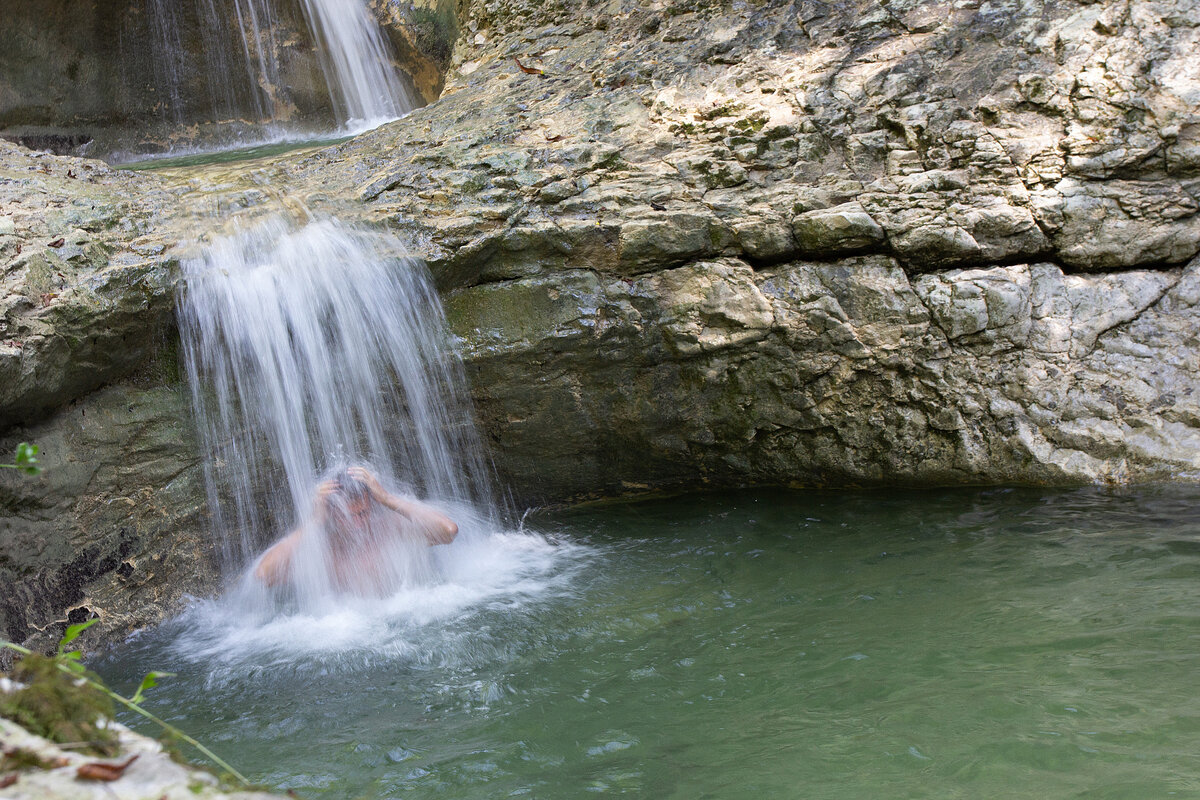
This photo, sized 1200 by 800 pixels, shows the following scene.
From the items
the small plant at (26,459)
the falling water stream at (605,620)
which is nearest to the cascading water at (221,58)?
the falling water stream at (605,620)

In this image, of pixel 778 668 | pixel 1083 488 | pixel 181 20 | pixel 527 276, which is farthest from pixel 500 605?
pixel 181 20

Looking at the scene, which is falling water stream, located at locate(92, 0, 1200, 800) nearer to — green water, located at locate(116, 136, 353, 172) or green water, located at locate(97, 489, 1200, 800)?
green water, located at locate(97, 489, 1200, 800)

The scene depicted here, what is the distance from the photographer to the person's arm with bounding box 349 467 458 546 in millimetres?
4441

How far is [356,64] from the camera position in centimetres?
879

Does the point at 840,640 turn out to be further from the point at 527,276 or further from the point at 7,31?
the point at 7,31

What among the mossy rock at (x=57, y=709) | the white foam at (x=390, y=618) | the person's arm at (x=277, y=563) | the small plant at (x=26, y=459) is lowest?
the white foam at (x=390, y=618)

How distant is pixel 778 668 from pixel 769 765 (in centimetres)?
63

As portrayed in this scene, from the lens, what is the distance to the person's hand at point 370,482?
4430 mm

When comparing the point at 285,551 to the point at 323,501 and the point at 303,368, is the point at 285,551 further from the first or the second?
the point at 303,368

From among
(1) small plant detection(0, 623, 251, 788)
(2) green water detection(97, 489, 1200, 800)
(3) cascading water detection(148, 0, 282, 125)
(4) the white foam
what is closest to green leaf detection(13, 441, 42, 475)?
(1) small plant detection(0, 623, 251, 788)

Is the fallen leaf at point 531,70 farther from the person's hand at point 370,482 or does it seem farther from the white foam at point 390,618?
the white foam at point 390,618

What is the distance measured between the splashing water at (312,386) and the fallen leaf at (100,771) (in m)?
3.11

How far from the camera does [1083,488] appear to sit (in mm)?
4359

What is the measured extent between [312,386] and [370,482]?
2.01 ft
